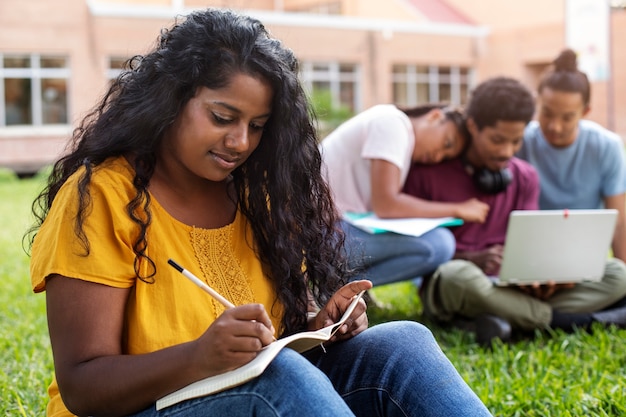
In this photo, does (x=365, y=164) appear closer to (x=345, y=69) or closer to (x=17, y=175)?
(x=17, y=175)

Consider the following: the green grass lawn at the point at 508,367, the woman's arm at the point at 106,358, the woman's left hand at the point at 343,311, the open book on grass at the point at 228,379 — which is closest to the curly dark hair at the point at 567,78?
the green grass lawn at the point at 508,367

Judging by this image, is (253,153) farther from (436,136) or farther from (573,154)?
(573,154)

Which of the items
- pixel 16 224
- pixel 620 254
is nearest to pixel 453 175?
pixel 620 254

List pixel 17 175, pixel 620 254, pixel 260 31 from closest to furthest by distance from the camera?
pixel 260 31, pixel 620 254, pixel 17 175

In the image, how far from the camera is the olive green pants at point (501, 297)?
12.8 feet

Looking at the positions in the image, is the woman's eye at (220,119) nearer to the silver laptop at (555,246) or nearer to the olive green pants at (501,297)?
the silver laptop at (555,246)

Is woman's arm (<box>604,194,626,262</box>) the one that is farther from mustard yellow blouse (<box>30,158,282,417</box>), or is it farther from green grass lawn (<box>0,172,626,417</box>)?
mustard yellow blouse (<box>30,158,282,417</box>)

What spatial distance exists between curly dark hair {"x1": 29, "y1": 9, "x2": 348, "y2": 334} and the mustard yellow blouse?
0.9 inches

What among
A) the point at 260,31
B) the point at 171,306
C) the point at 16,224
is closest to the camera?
the point at 171,306

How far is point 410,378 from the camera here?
1.91m

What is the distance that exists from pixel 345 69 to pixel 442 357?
23136 millimetres

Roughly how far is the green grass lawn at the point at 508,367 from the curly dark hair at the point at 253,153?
100cm

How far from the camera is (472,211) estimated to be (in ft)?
13.2

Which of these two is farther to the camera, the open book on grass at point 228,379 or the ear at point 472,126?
the ear at point 472,126
